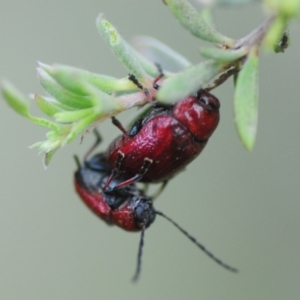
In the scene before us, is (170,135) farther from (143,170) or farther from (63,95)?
(63,95)

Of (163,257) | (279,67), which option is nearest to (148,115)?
(279,67)

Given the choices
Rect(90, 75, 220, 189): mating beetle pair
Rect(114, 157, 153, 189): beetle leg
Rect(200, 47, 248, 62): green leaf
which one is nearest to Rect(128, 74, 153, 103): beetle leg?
Rect(90, 75, 220, 189): mating beetle pair

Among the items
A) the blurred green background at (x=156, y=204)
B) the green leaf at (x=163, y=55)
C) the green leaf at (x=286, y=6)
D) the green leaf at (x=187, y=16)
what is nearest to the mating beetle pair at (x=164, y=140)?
the green leaf at (x=163, y=55)

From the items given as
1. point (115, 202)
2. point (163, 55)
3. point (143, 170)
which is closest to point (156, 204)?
point (115, 202)

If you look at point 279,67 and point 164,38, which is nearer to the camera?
point 279,67

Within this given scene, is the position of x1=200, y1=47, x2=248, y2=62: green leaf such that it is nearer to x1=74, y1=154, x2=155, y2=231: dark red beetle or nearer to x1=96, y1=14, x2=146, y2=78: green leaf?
Result: x1=96, y1=14, x2=146, y2=78: green leaf

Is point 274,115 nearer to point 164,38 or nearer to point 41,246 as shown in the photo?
point 164,38

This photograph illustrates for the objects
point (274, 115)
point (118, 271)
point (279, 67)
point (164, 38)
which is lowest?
point (118, 271)

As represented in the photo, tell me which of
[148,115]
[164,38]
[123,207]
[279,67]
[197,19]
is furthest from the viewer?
[164,38]
